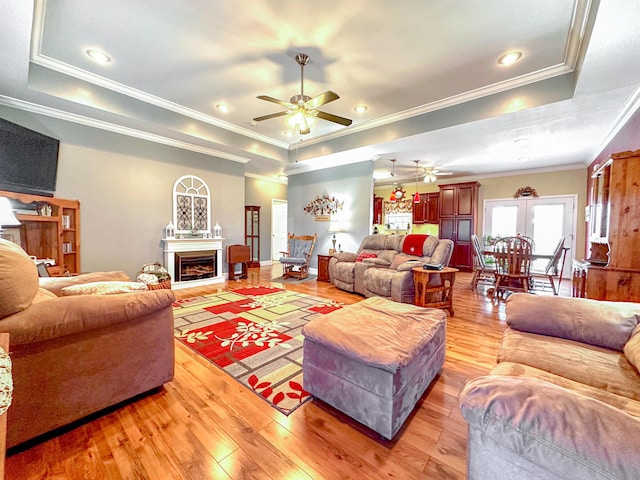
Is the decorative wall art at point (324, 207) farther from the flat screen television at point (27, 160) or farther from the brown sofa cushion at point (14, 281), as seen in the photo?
the brown sofa cushion at point (14, 281)

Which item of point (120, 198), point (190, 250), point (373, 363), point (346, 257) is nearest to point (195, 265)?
point (190, 250)

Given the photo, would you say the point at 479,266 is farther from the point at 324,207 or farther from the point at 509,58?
the point at 324,207

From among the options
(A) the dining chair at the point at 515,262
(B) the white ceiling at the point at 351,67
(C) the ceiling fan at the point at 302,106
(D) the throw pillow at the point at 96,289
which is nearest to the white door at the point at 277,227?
(B) the white ceiling at the point at 351,67

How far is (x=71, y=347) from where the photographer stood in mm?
1359

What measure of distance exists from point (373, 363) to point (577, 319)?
126 centimetres

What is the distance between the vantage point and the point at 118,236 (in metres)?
4.24

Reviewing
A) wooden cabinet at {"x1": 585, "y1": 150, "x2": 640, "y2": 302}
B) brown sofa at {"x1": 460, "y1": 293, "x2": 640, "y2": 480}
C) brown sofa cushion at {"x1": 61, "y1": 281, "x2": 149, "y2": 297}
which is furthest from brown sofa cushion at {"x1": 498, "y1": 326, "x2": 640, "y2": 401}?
brown sofa cushion at {"x1": 61, "y1": 281, "x2": 149, "y2": 297}

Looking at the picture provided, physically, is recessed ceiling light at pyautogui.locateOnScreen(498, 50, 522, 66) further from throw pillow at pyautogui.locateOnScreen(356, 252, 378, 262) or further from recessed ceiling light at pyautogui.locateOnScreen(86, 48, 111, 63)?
recessed ceiling light at pyautogui.locateOnScreen(86, 48, 111, 63)

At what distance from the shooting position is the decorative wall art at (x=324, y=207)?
607 centimetres

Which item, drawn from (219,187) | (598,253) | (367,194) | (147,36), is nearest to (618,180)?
(598,253)

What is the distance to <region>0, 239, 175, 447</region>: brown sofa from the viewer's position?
3.97 feet

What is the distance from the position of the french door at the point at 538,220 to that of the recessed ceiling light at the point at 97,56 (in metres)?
8.10

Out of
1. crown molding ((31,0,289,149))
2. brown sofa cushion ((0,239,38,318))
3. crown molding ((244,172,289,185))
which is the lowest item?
brown sofa cushion ((0,239,38,318))

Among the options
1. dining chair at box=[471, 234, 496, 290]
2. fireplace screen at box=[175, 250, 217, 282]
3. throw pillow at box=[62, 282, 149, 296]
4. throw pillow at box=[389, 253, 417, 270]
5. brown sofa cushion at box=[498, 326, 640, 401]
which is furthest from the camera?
fireplace screen at box=[175, 250, 217, 282]
